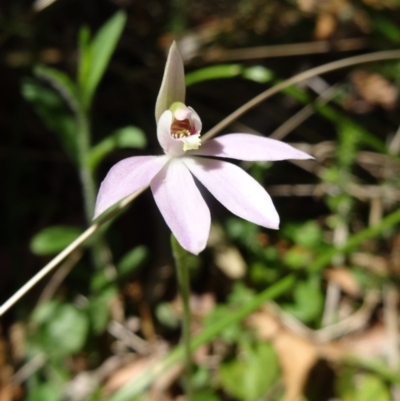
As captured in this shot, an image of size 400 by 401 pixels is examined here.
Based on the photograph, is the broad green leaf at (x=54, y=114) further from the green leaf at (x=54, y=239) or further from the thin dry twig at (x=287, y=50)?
the thin dry twig at (x=287, y=50)

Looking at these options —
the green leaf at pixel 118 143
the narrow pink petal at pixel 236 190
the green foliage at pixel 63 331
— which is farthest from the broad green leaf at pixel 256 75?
the green foliage at pixel 63 331

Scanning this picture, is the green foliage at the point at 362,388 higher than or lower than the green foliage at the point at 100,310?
lower

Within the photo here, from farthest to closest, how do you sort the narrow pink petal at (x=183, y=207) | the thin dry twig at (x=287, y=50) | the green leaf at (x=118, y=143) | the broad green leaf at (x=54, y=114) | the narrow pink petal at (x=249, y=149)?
the thin dry twig at (x=287, y=50) < the broad green leaf at (x=54, y=114) < the green leaf at (x=118, y=143) < the narrow pink petal at (x=249, y=149) < the narrow pink petal at (x=183, y=207)

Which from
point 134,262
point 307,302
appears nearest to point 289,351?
point 307,302

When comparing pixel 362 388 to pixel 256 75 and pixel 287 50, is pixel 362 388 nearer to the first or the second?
pixel 256 75

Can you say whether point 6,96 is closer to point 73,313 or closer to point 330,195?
point 73,313

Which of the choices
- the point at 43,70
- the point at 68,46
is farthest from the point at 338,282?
the point at 68,46

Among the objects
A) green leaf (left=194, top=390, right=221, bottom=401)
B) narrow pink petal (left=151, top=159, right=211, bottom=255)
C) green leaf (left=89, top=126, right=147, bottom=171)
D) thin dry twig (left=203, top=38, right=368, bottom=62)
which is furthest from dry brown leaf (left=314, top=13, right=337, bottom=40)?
narrow pink petal (left=151, top=159, right=211, bottom=255)

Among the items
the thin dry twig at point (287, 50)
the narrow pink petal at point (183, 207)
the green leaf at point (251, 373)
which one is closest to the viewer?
the narrow pink petal at point (183, 207)
